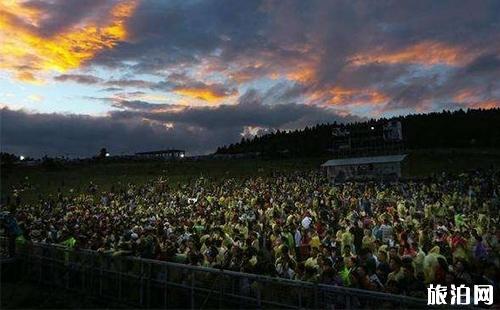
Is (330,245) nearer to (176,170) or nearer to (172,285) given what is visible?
(172,285)

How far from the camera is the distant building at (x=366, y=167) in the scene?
5900cm

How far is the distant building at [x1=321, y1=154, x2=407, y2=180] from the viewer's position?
5900 cm

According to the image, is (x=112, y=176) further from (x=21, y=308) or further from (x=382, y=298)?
(x=382, y=298)

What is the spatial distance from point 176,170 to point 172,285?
71882mm

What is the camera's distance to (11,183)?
7050 centimetres

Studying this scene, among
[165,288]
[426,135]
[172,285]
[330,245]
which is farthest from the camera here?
[426,135]

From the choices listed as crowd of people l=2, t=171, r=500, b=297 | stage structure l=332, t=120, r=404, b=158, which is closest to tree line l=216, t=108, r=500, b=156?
stage structure l=332, t=120, r=404, b=158

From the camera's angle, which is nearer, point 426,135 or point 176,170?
point 176,170

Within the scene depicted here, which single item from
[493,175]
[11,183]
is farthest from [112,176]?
[493,175]

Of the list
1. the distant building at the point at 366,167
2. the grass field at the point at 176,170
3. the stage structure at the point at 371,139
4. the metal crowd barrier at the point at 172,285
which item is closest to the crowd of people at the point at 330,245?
the metal crowd barrier at the point at 172,285

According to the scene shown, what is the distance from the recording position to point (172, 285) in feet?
39.0

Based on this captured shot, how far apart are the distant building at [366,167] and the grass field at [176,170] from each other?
874cm

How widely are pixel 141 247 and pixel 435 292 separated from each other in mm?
8331

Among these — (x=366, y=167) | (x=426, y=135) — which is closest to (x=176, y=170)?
(x=366, y=167)
